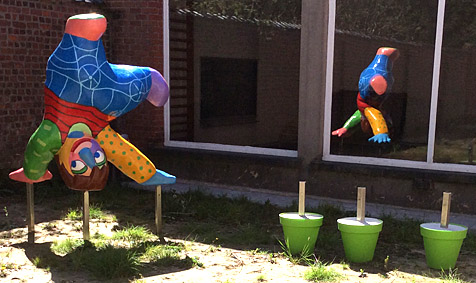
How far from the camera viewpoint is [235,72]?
8.11m

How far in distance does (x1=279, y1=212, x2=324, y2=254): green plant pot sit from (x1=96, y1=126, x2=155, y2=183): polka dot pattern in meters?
1.40

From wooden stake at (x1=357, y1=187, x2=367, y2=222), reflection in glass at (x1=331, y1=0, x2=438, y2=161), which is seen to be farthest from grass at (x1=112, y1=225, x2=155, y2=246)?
reflection in glass at (x1=331, y1=0, x2=438, y2=161)

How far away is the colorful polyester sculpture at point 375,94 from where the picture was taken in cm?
675

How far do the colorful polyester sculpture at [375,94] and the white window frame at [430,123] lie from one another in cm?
29

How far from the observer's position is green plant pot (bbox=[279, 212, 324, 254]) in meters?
4.68

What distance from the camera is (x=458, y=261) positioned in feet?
15.5

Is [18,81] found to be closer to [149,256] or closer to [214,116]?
[214,116]

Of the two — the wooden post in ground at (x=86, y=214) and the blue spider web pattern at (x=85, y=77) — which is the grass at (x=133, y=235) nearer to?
the wooden post in ground at (x=86, y=214)

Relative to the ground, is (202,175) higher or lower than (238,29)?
lower

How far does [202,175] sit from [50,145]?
3.47 meters

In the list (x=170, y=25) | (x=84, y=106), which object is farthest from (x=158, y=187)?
(x=170, y=25)

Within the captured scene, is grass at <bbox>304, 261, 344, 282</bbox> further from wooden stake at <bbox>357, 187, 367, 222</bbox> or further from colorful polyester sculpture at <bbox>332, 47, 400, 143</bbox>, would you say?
colorful polyester sculpture at <bbox>332, 47, 400, 143</bbox>

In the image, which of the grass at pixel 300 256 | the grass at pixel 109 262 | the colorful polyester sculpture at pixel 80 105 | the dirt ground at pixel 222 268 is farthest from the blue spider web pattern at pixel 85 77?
the grass at pixel 300 256

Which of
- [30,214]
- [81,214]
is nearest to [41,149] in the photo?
[30,214]
